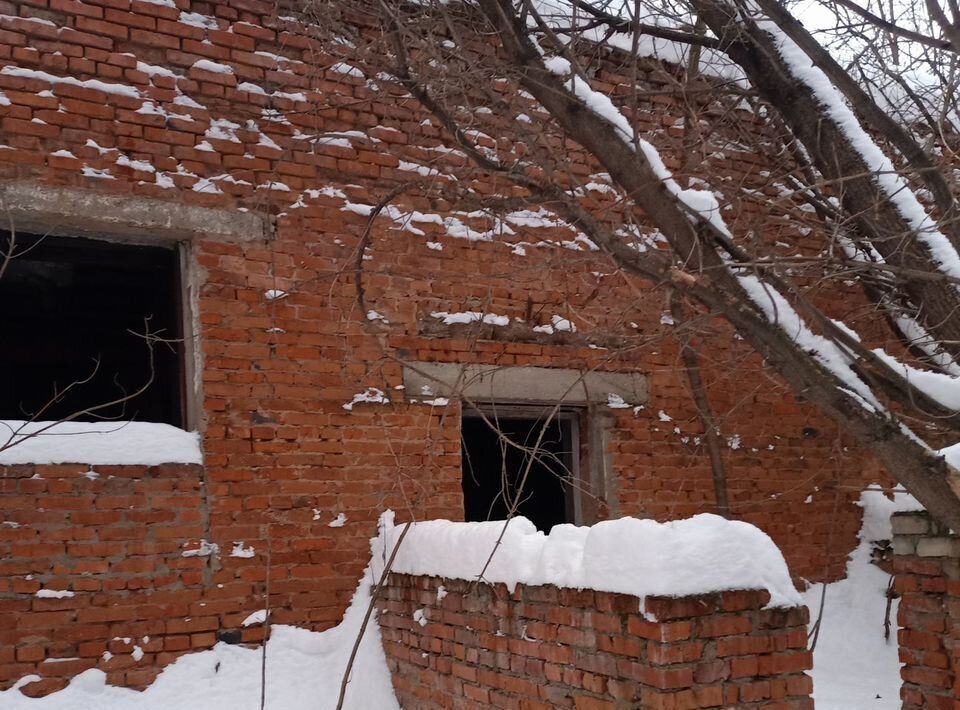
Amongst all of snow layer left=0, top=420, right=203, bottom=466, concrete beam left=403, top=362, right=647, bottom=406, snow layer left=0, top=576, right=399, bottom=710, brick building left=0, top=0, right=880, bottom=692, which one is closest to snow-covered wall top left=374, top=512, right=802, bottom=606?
brick building left=0, top=0, right=880, bottom=692

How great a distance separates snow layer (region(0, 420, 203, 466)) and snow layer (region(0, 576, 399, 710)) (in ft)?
3.35

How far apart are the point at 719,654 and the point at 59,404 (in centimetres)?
699

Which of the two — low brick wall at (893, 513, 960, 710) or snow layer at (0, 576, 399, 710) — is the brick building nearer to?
snow layer at (0, 576, 399, 710)

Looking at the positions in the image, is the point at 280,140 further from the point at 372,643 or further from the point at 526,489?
the point at 526,489

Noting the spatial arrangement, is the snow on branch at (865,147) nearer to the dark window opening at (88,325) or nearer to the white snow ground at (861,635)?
the white snow ground at (861,635)

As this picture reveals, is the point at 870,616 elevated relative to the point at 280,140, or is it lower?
lower

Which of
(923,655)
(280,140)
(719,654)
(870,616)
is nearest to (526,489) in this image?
(870,616)

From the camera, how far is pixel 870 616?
6664 millimetres

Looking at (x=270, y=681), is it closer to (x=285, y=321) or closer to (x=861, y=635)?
(x=285, y=321)

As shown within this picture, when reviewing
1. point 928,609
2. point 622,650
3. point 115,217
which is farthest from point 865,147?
point 115,217

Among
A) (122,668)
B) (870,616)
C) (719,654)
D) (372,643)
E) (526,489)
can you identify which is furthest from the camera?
(526,489)

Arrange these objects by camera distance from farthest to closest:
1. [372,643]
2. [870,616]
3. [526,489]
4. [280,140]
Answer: [526,489], [870,616], [280,140], [372,643]

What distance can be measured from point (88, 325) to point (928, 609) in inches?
297

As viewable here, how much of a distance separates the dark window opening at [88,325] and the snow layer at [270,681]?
55.5 inches
